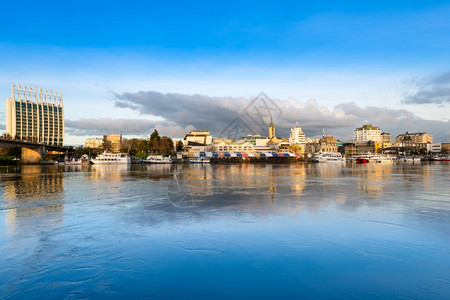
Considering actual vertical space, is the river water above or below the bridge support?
below

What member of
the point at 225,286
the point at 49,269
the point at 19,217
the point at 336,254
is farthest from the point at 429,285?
A: the point at 19,217

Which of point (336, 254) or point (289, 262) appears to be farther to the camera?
point (336, 254)

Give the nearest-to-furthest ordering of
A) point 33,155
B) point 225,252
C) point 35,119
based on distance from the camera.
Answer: point 225,252 → point 33,155 → point 35,119

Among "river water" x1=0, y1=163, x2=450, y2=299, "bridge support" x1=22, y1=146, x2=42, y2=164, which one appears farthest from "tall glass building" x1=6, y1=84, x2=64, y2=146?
"river water" x1=0, y1=163, x2=450, y2=299

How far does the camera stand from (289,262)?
7730mm

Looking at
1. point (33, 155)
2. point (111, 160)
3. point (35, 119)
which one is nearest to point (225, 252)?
point (111, 160)

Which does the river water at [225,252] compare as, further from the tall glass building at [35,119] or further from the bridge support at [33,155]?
the tall glass building at [35,119]

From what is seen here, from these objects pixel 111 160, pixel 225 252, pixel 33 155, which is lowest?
pixel 225 252

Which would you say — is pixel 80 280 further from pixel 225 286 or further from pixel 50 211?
pixel 50 211

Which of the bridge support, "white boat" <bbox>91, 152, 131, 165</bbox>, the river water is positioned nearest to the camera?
the river water

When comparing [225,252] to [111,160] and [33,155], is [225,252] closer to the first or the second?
[111,160]

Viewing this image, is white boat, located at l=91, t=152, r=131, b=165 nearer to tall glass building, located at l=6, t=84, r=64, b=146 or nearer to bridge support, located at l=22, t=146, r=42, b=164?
bridge support, located at l=22, t=146, r=42, b=164

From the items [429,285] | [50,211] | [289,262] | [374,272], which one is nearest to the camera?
[429,285]

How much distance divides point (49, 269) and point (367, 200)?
640 inches
